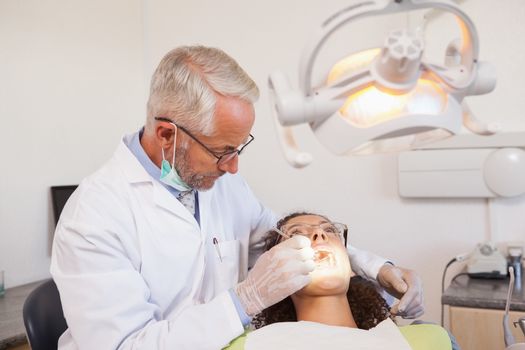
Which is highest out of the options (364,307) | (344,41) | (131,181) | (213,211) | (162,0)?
(162,0)

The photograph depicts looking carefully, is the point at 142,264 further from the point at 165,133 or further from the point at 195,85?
the point at 195,85

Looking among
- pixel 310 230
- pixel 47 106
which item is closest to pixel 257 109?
pixel 47 106

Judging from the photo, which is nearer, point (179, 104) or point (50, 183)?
point (179, 104)

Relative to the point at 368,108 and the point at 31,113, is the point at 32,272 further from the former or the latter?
the point at 368,108

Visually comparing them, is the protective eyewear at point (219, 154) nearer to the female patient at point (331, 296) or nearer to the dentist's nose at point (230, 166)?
the dentist's nose at point (230, 166)

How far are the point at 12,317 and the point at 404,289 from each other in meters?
1.26

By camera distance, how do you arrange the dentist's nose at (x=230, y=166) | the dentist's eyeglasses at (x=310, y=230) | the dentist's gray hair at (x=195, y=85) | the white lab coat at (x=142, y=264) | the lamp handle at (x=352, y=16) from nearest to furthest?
the lamp handle at (x=352, y=16) → the white lab coat at (x=142, y=264) → the dentist's gray hair at (x=195, y=85) → the dentist's nose at (x=230, y=166) → the dentist's eyeglasses at (x=310, y=230)

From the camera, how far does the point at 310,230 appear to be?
1.55 m

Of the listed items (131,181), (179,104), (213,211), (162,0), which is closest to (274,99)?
(179,104)

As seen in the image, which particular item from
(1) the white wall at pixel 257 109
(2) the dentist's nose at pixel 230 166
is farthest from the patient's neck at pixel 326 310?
(1) the white wall at pixel 257 109

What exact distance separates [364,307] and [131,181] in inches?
30.2

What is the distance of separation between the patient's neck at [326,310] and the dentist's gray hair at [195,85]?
1.78 feet

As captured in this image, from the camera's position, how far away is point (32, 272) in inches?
87.7

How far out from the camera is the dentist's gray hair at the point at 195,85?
1.32 meters
